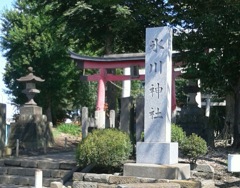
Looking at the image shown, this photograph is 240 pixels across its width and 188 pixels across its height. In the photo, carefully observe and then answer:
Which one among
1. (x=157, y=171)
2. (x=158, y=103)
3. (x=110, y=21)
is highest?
(x=110, y=21)

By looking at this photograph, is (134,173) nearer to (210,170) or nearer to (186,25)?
(210,170)

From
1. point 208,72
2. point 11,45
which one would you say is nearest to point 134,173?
point 208,72

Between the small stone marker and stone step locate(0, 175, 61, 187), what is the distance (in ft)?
9.25

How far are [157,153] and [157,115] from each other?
89cm

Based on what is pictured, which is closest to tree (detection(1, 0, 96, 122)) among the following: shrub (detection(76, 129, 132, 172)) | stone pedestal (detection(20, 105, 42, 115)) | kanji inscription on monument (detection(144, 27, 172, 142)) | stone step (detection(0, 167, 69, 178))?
stone pedestal (detection(20, 105, 42, 115))

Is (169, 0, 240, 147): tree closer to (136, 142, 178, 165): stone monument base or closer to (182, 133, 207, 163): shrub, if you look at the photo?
(182, 133, 207, 163): shrub

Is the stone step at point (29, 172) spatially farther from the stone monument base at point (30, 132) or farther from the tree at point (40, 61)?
the tree at point (40, 61)

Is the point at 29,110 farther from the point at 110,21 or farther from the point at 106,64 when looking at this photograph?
the point at 110,21

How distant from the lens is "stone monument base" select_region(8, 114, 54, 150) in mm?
19047

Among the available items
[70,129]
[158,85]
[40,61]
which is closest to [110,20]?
[70,129]

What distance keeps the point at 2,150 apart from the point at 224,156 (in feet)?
25.6

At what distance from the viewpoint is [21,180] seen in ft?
38.8

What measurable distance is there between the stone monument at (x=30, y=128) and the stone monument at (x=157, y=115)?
9.78m

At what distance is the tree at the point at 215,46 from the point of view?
13.9 m
